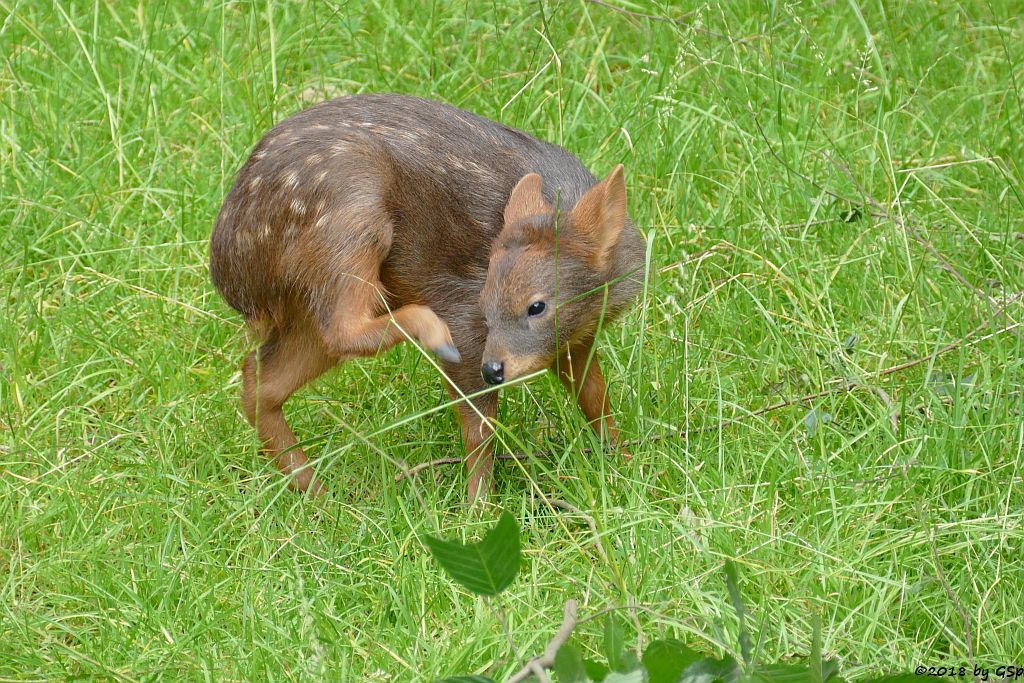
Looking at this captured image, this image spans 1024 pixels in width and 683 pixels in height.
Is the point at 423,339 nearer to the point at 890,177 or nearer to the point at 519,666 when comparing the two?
the point at 519,666

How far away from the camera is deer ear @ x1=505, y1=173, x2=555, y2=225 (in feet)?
13.8

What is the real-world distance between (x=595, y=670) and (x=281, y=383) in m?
2.46

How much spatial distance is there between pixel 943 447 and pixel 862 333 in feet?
3.18

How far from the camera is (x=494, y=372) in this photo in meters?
4.07

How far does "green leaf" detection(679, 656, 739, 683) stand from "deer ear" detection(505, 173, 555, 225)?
2.09 meters

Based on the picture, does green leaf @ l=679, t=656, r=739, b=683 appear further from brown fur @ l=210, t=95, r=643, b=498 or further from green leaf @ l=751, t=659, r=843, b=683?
brown fur @ l=210, t=95, r=643, b=498

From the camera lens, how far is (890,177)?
18.1ft

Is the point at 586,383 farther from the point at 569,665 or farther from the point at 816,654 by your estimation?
the point at 816,654

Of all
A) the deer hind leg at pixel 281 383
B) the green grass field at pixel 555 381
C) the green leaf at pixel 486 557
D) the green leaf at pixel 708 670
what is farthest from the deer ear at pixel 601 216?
the green leaf at pixel 486 557

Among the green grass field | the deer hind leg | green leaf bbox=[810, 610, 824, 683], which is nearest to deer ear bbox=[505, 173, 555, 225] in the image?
the green grass field

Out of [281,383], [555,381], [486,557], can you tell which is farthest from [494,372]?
[486,557]

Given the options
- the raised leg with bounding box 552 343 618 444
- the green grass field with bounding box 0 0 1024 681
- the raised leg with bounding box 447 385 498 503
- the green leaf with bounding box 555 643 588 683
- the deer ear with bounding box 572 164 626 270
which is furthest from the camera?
the raised leg with bounding box 552 343 618 444

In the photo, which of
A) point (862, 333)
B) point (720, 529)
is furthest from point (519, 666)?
point (862, 333)

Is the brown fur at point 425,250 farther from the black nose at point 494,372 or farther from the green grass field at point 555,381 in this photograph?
the green grass field at point 555,381
